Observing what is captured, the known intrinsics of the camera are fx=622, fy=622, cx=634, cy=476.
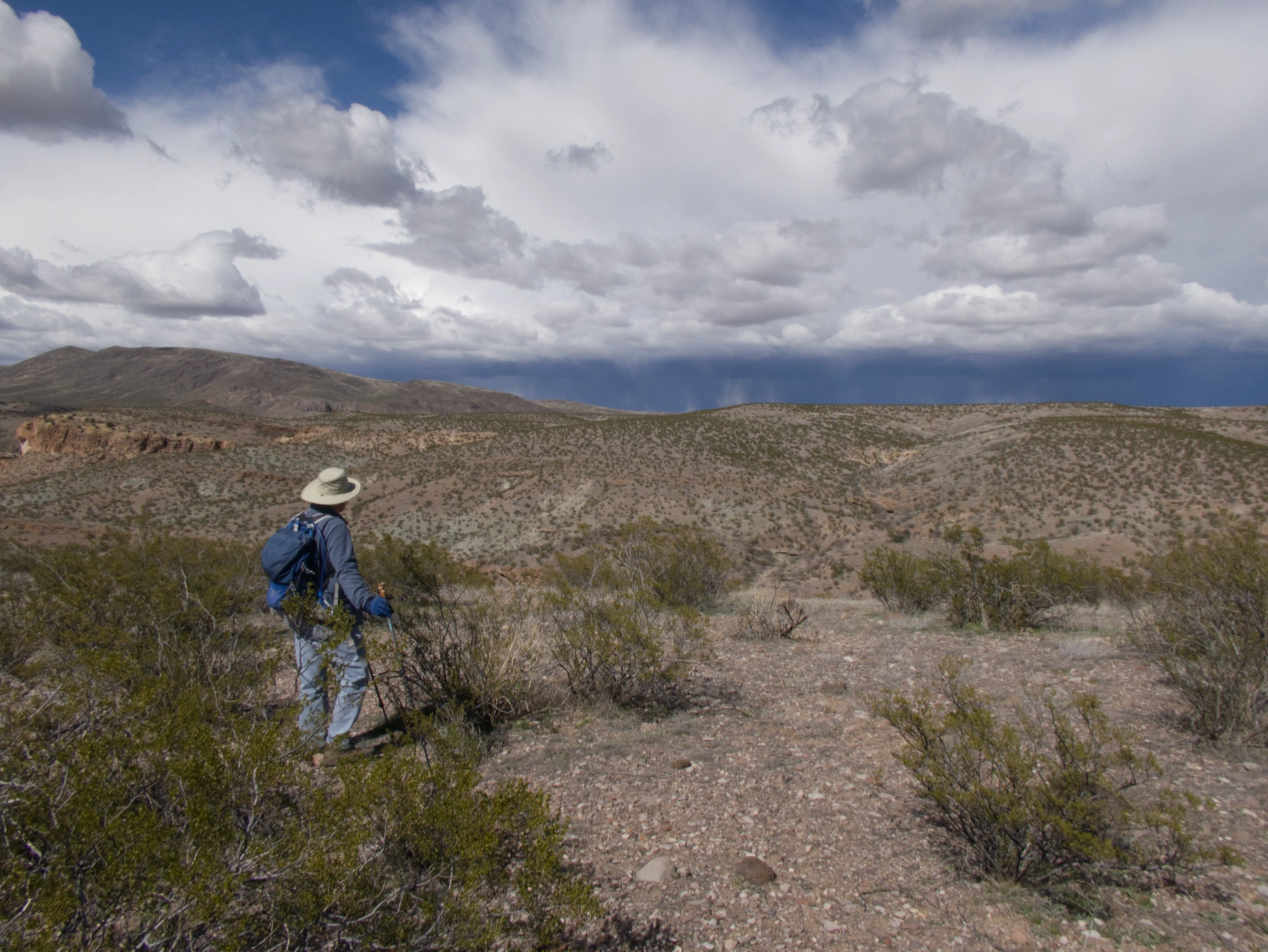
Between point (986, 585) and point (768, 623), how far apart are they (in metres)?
3.64

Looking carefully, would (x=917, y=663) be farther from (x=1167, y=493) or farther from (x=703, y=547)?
(x=1167, y=493)

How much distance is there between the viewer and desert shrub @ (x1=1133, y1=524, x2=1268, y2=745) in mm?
4621

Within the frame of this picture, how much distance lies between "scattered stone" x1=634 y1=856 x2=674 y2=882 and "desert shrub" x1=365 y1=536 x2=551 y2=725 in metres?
2.11

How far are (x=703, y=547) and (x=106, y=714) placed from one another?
1096cm

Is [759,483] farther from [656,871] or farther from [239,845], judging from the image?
[239,845]

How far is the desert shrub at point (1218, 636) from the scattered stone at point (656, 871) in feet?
13.9

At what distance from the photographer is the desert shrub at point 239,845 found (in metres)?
1.86

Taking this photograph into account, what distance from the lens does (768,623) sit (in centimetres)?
876

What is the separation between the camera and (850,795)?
4.16m

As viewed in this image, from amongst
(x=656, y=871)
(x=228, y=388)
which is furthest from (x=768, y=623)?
(x=228, y=388)

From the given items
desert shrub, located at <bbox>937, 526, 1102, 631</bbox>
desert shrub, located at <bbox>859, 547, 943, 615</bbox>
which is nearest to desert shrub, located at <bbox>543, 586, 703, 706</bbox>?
desert shrub, located at <bbox>937, 526, 1102, 631</bbox>

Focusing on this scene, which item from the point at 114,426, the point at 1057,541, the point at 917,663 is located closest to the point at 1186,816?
the point at 917,663

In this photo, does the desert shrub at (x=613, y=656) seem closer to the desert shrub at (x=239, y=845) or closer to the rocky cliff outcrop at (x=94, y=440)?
the desert shrub at (x=239, y=845)

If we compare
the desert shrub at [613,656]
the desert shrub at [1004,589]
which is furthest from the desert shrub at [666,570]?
the desert shrub at [1004,589]
